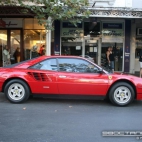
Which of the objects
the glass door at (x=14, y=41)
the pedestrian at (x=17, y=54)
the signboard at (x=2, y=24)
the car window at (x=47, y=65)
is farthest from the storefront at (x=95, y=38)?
the car window at (x=47, y=65)

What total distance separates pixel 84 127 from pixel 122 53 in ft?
34.0

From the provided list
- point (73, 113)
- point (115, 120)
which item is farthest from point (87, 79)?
point (115, 120)

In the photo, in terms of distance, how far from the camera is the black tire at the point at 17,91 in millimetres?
6887

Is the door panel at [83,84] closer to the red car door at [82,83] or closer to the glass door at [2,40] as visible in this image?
the red car door at [82,83]

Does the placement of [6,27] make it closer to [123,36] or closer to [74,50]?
[74,50]

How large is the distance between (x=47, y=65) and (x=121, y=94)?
2375mm

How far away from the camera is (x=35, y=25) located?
48.0 feet

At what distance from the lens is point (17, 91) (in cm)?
693

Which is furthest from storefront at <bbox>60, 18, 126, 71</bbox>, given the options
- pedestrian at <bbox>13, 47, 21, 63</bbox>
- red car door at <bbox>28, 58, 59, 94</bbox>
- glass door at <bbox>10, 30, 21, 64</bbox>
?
red car door at <bbox>28, 58, 59, 94</bbox>

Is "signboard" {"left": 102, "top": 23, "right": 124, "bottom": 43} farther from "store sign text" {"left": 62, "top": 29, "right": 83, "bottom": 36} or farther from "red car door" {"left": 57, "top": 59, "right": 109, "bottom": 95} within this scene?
"red car door" {"left": 57, "top": 59, "right": 109, "bottom": 95}

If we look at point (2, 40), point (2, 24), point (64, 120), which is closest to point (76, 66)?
point (64, 120)

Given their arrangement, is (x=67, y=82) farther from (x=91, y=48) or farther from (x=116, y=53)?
(x=116, y=53)

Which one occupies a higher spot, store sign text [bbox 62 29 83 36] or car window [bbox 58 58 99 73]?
store sign text [bbox 62 29 83 36]

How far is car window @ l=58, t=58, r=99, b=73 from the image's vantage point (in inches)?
273
